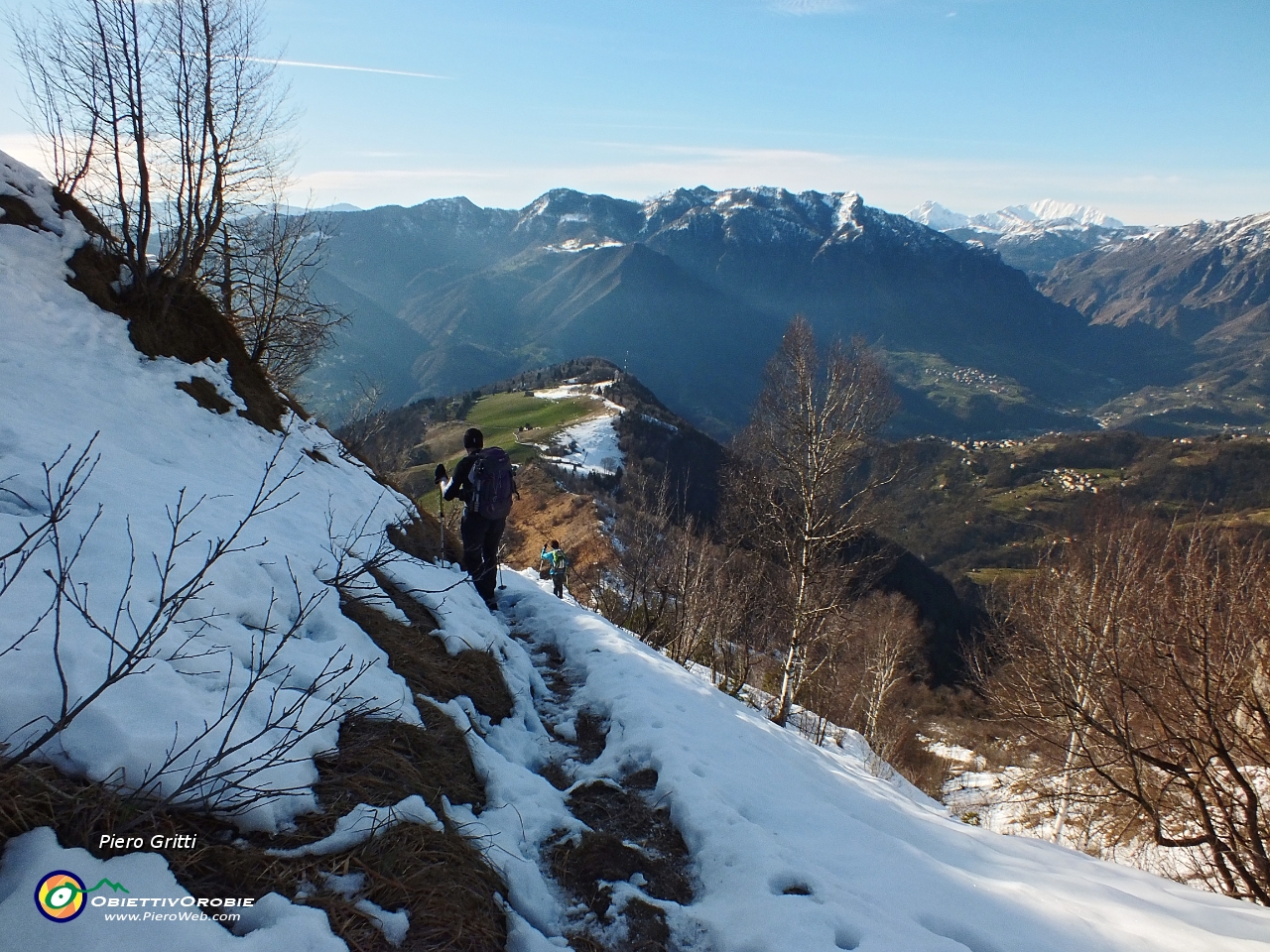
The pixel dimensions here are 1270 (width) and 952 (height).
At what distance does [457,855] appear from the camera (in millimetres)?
3270

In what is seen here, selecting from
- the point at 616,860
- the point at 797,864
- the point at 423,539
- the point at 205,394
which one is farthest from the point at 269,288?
the point at 797,864

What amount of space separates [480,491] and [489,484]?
15 centimetres

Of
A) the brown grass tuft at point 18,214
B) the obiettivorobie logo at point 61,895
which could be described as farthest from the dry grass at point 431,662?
the brown grass tuft at point 18,214

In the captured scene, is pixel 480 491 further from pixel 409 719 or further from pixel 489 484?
pixel 409 719

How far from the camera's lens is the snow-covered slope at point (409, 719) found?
258 cm

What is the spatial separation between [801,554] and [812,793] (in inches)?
381

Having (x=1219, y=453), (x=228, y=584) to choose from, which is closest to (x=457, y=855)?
(x=228, y=584)

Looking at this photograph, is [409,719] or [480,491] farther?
[480,491]

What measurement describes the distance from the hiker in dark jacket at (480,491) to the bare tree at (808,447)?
777 centimetres

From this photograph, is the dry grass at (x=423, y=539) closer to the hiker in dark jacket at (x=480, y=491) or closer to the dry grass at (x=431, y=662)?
the hiker in dark jacket at (x=480, y=491)

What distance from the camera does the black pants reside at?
27.9 ft

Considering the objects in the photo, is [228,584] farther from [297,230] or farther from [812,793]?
[297,230]

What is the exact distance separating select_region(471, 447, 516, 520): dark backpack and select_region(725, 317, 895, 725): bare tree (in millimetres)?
7888

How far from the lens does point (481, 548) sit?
350 inches
